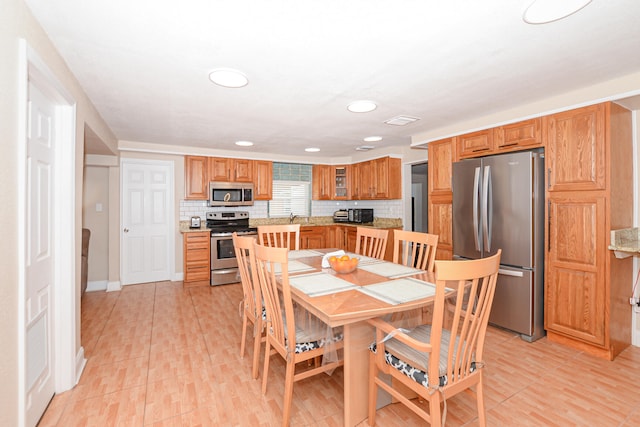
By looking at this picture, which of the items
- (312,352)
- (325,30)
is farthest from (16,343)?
(325,30)

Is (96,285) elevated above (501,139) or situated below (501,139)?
below

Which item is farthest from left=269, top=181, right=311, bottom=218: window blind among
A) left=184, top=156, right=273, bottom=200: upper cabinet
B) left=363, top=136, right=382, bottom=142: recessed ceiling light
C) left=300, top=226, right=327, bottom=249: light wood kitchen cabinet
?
left=363, top=136, right=382, bottom=142: recessed ceiling light

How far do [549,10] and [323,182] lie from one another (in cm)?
485

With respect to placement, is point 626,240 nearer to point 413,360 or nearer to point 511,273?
point 511,273

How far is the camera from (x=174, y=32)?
1.69 meters

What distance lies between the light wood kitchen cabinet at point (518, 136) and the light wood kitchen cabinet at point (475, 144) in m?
0.07

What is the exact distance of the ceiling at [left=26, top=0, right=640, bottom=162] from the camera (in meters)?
1.52

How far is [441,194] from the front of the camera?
3.77 metres

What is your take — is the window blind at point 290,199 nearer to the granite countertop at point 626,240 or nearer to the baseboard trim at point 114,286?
the baseboard trim at point 114,286

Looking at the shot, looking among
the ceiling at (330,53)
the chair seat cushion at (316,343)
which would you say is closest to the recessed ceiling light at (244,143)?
the ceiling at (330,53)

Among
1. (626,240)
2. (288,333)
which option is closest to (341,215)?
(626,240)

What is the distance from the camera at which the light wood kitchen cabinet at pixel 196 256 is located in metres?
4.75

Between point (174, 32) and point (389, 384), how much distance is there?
241 cm

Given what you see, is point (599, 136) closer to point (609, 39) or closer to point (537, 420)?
point (609, 39)
